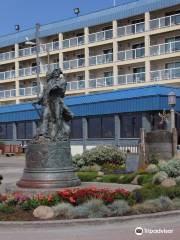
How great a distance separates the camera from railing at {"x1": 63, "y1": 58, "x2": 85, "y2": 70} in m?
64.5

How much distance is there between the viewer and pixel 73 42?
6581cm

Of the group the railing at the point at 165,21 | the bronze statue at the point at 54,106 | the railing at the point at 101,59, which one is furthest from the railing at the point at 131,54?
the bronze statue at the point at 54,106

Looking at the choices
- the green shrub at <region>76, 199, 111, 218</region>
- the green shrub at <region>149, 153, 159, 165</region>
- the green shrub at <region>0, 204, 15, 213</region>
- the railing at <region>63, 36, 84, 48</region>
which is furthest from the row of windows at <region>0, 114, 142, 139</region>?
the green shrub at <region>0, 204, 15, 213</region>

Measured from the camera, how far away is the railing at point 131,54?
5708 centimetres

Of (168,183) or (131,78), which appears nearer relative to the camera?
(168,183)

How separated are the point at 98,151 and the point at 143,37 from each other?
105 feet

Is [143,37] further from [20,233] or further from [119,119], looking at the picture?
[20,233]

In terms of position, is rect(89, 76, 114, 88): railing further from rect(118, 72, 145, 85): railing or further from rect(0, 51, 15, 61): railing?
rect(0, 51, 15, 61): railing

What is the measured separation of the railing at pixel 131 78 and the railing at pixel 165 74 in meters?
1.53

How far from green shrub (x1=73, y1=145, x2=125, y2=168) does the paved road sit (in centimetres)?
1494

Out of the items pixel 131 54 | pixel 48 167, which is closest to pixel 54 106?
pixel 48 167

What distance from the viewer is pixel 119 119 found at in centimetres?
4488

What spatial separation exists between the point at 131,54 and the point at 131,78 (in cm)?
254

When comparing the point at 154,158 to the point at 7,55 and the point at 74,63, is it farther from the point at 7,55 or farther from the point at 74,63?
the point at 7,55
